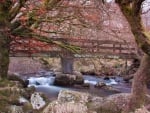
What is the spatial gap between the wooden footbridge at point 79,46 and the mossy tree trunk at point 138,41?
4731 millimetres

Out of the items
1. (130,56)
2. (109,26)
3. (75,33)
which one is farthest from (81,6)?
(130,56)

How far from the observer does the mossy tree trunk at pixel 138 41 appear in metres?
6.71

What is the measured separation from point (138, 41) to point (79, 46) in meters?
6.23

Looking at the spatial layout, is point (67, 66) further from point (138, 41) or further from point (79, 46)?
point (138, 41)

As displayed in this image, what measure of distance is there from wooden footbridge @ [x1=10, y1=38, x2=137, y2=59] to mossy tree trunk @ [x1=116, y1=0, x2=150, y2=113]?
473cm

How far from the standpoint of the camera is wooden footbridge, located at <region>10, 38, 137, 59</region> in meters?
12.6

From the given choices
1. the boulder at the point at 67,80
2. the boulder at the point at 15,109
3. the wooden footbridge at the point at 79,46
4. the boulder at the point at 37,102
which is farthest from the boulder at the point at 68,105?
the boulder at the point at 67,80

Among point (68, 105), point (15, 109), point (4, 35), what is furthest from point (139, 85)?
point (4, 35)

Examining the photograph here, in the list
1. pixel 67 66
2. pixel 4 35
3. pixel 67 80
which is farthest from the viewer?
pixel 67 66

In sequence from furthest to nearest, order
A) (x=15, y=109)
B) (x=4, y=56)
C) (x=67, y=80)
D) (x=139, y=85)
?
(x=67, y=80) < (x=4, y=56) < (x=15, y=109) < (x=139, y=85)

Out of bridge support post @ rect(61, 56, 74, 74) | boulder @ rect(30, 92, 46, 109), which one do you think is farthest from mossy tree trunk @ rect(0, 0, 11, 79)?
bridge support post @ rect(61, 56, 74, 74)

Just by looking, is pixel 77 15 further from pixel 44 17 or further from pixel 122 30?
pixel 122 30

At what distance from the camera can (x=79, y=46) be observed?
43.1ft

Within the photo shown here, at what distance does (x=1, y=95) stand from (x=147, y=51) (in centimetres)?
428
